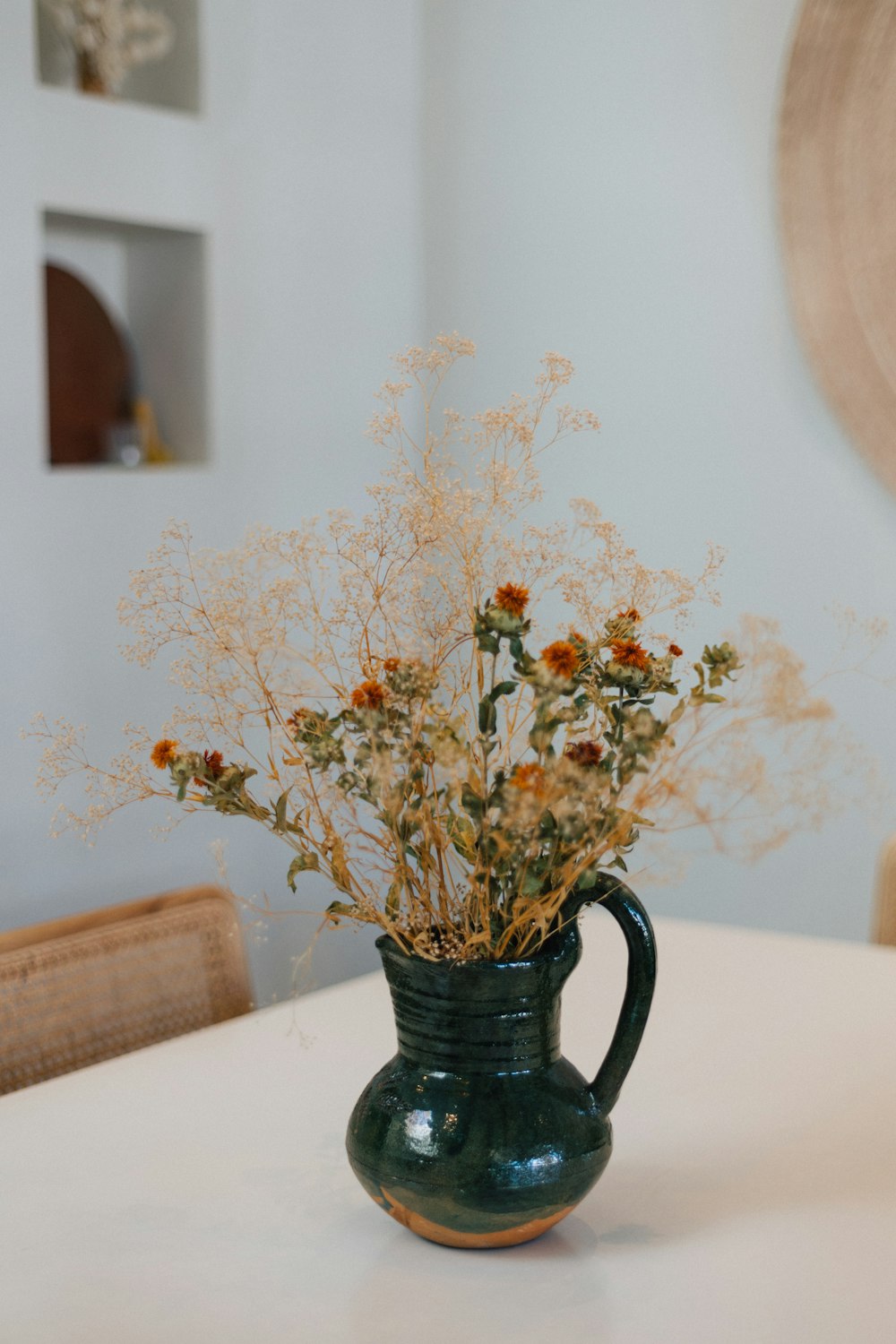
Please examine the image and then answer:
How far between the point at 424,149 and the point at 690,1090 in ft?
6.79

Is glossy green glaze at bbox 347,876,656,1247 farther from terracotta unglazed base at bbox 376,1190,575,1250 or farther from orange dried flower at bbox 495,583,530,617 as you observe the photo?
orange dried flower at bbox 495,583,530,617

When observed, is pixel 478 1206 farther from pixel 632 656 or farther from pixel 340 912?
pixel 632 656

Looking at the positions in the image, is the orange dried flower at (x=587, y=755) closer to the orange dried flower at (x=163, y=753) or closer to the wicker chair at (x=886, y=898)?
the orange dried flower at (x=163, y=753)

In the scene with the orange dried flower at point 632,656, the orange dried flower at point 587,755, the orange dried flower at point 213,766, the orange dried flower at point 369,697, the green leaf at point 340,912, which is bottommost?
the green leaf at point 340,912

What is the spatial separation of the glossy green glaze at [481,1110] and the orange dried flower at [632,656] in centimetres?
13

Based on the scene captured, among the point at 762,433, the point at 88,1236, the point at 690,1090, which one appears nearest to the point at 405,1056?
the point at 88,1236

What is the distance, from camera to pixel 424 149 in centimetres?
268

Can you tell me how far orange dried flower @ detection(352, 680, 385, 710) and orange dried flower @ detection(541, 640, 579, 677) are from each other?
0.29ft

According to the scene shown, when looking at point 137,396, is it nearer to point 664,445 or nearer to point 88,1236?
point 664,445

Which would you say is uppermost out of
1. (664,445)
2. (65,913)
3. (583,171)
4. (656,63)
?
(656,63)

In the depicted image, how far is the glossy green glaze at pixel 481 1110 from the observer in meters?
0.78

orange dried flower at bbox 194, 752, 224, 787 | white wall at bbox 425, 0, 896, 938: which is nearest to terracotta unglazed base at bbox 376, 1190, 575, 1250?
orange dried flower at bbox 194, 752, 224, 787

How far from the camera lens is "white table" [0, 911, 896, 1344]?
0.75 meters

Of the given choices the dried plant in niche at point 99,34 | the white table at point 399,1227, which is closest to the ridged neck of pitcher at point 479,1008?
the white table at point 399,1227
